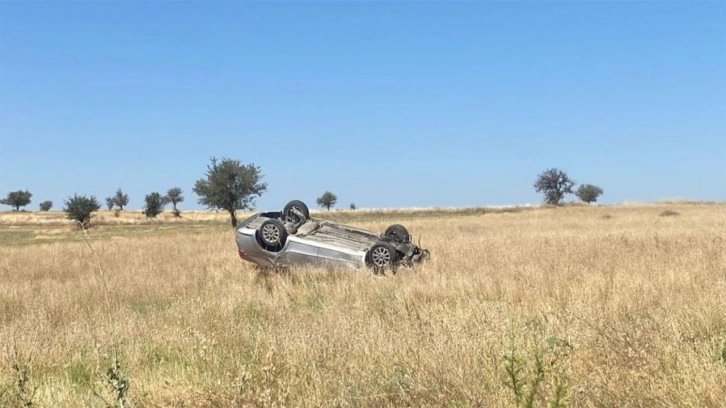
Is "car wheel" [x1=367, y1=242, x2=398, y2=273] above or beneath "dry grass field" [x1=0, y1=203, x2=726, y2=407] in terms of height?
above

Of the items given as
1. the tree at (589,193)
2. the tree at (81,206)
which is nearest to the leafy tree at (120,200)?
the tree at (81,206)

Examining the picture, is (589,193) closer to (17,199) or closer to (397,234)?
(397,234)

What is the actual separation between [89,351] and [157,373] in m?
1.13

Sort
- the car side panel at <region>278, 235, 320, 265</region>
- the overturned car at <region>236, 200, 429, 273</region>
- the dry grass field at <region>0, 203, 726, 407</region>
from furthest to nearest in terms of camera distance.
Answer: the car side panel at <region>278, 235, 320, 265</region> < the overturned car at <region>236, 200, 429, 273</region> < the dry grass field at <region>0, 203, 726, 407</region>

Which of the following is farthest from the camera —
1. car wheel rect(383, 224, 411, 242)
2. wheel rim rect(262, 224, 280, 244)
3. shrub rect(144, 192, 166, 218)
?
shrub rect(144, 192, 166, 218)

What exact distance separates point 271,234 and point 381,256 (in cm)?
237

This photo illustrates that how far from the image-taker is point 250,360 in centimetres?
442

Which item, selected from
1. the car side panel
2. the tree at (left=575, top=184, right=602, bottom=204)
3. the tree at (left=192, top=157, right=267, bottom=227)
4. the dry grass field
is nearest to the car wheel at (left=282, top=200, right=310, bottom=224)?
the car side panel

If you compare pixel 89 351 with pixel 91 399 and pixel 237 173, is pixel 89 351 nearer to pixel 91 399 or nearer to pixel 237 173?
pixel 91 399

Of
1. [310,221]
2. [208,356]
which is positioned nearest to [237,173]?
[310,221]

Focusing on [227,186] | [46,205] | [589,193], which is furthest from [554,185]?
[46,205]

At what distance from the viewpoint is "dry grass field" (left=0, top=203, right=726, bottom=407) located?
3.49m

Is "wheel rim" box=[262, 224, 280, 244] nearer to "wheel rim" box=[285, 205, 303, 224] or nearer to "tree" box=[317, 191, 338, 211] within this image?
"wheel rim" box=[285, 205, 303, 224]

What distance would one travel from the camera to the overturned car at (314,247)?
10.7 meters
